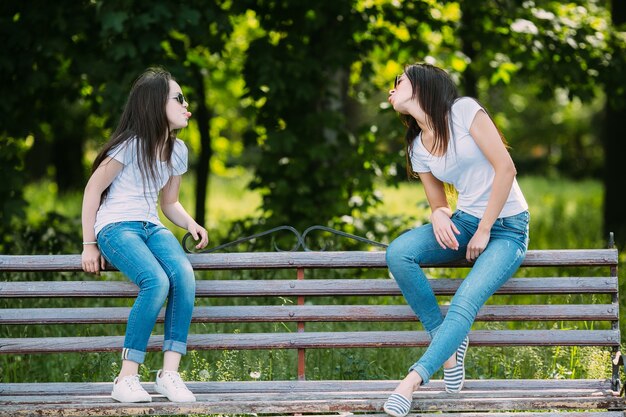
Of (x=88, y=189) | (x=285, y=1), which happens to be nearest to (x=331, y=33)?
(x=285, y=1)

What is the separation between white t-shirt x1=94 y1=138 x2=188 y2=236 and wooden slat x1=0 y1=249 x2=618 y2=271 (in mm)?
279

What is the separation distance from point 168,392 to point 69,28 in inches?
152

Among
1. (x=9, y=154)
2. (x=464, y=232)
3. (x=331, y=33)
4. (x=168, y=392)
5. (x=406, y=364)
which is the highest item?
(x=331, y=33)

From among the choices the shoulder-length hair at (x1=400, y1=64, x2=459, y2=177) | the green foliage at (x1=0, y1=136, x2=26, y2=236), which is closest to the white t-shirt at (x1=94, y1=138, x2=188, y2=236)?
the shoulder-length hair at (x1=400, y1=64, x2=459, y2=177)

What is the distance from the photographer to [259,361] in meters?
4.41

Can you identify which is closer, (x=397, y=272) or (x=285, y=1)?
(x=397, y=272)

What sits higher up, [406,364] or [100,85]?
[100,85]

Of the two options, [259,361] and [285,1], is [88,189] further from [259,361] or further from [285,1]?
[285,1]

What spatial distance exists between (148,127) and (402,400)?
162cm

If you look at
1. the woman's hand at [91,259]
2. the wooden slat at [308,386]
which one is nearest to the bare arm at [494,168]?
the wooden slat at [308,386]

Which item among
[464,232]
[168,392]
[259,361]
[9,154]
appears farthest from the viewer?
[9,154]

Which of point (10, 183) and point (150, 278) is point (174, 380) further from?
point (10, 183)

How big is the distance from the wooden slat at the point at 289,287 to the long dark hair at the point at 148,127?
46cm

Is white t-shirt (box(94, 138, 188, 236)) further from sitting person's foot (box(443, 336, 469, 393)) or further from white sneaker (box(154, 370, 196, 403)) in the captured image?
sitting person's foot (box(443, 336, 469, 393))
